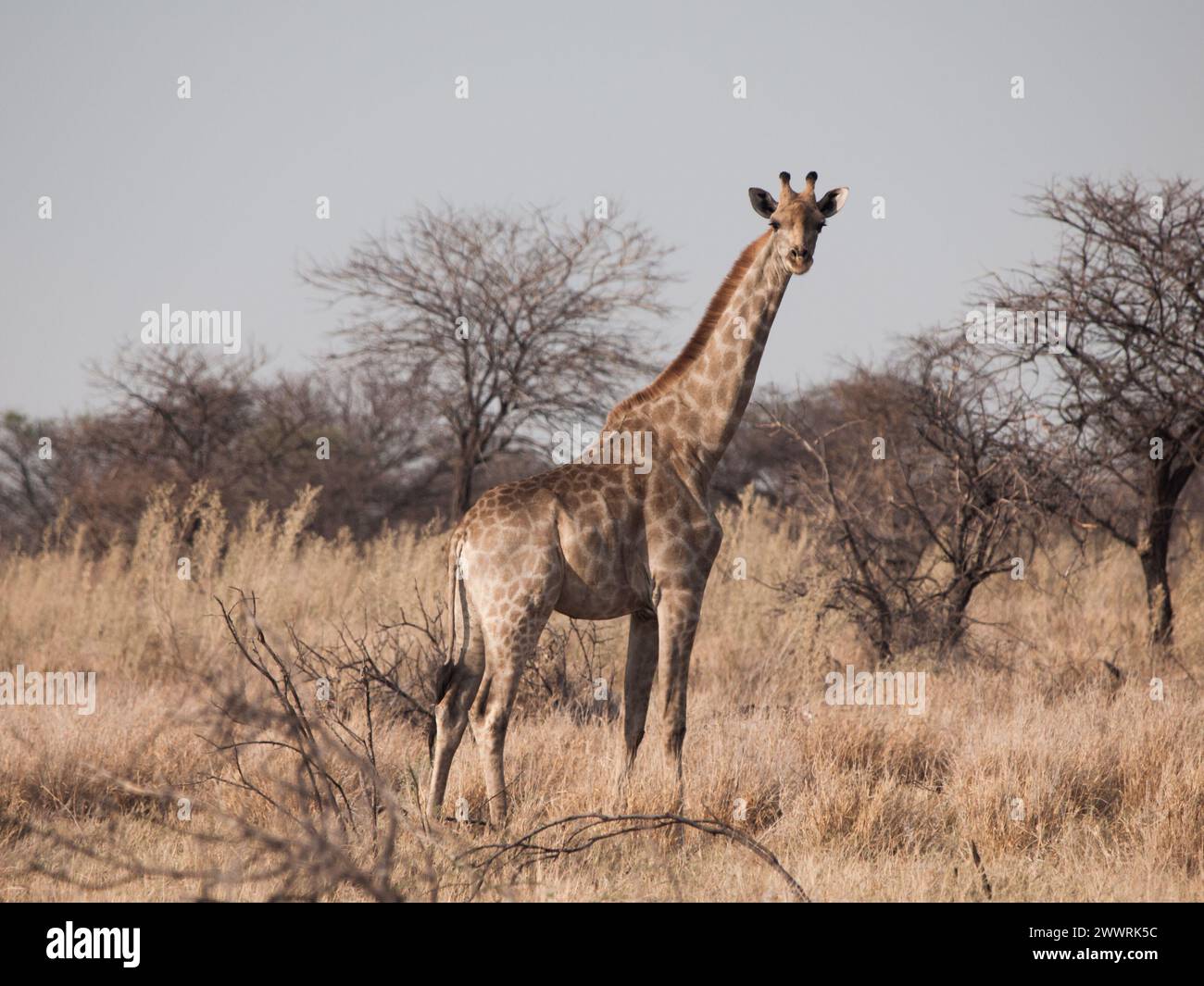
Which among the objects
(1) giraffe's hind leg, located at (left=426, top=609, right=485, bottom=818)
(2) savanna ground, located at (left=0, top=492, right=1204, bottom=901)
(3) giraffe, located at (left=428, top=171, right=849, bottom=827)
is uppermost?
(3) giraffe, located at (left=428, top=171, right=849, bottom=827)

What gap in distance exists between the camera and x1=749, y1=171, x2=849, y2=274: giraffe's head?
5.66m

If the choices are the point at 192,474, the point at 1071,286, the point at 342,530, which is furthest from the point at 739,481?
the point at 1071,286

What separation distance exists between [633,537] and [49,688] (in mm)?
4833

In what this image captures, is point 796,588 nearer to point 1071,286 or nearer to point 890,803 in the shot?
point 1071,286

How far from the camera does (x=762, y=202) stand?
6.02m

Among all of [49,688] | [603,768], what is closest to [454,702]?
→ [603,768]

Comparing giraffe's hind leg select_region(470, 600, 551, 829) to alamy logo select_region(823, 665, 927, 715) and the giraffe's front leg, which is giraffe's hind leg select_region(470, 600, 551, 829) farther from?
alamy logo select_region(823, 665, 927, 715)

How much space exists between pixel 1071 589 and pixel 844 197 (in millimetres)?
7176

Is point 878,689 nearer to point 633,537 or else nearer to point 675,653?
point 675,653

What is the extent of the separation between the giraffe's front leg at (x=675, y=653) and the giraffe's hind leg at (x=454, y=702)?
86 centimetres
